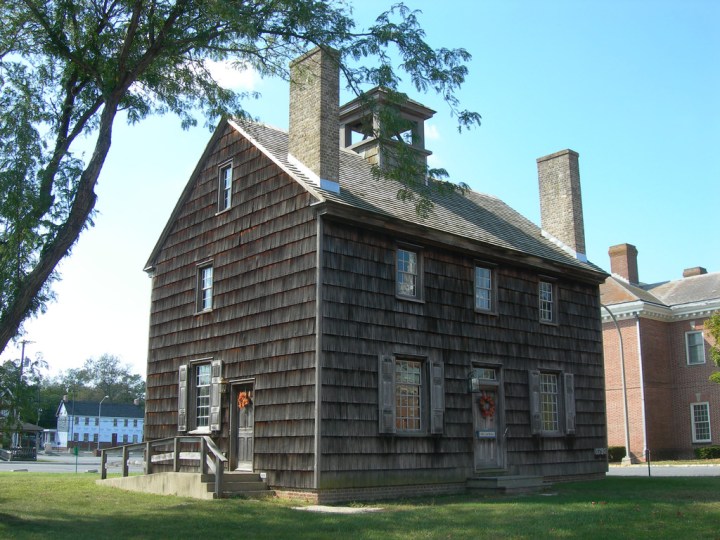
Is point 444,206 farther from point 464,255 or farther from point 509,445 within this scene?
point 509,445

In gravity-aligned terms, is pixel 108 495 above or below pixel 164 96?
below

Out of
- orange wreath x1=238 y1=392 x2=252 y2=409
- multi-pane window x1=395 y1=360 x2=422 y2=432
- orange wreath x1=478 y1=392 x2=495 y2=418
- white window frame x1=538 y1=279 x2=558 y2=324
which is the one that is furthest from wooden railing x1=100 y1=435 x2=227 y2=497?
white window frame x1=538 y1=279 x2=558 y2=324

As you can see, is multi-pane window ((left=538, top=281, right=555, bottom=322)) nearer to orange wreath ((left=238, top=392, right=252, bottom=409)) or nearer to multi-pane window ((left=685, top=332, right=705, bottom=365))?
orange wreath ((left=238, top=392, right=252, bottom=409))

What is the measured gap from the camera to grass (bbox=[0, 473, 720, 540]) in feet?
34.6

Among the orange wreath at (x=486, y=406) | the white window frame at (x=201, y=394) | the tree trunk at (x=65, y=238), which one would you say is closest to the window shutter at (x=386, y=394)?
the orange wreath at (x=486, y=406)

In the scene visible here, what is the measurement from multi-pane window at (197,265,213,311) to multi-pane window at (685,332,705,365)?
26.6m

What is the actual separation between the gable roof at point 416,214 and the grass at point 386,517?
579cm

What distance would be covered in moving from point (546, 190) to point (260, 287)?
35.1 feet

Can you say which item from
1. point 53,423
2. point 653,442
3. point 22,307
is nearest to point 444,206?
point 22,307

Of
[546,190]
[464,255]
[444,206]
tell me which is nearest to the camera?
[464,255]

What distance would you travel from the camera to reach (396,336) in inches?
645

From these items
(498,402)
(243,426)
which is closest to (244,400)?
(243,426)

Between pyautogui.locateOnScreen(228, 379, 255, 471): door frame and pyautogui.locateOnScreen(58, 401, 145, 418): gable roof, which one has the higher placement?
pyautogui.locateOnScreen(58, 401, 145, 418): gable roof

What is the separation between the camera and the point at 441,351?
56.9ft
